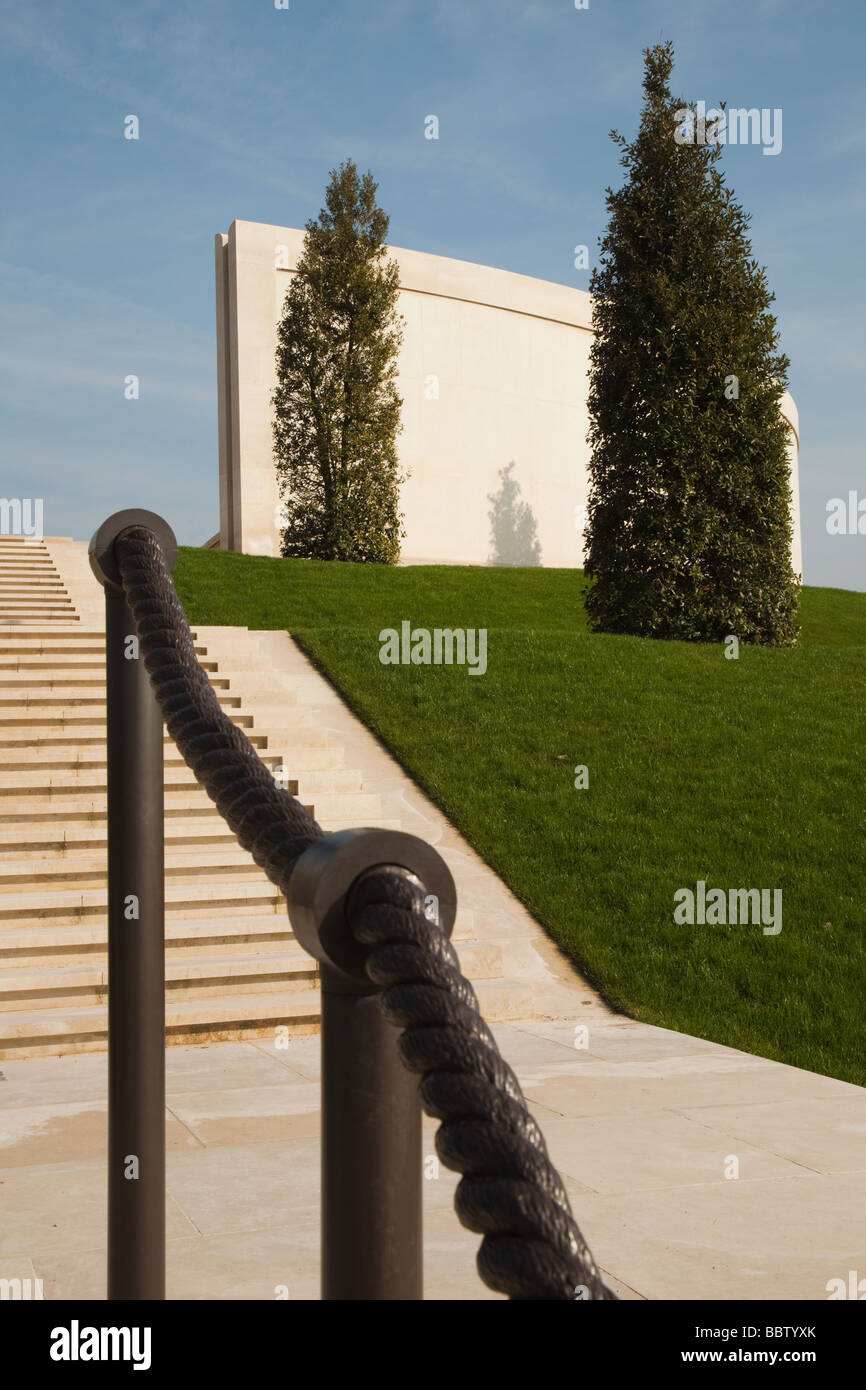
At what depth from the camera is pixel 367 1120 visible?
1.15m

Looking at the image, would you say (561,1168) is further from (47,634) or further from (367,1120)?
(47,634)

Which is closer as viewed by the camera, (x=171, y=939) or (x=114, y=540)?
(x=114, y=540)

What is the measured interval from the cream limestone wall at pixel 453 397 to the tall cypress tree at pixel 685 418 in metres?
13.8

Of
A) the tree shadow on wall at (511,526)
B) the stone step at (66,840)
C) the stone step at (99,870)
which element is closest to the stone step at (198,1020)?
the stone step at (99,870)

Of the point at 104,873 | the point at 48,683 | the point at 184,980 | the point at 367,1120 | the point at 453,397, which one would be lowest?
the point at 184,980

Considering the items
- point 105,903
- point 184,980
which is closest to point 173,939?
point 184,980

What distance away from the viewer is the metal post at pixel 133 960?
223 cm

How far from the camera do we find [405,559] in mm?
33969

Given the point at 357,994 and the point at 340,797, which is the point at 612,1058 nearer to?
the point at 340,797

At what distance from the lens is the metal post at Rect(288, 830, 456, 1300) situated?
3.70 feet

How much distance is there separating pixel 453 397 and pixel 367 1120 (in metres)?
36.0

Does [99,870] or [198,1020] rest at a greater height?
A: [99,870]

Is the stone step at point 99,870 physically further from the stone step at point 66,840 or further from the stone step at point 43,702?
the stone step at point 43,702

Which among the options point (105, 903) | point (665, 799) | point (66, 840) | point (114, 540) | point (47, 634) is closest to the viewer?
point (114, 540)
